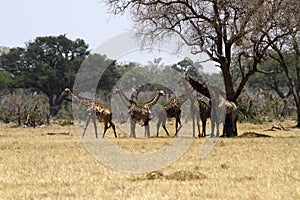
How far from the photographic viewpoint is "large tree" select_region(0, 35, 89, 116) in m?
52.8

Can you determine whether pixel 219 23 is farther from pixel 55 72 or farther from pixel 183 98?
pixel 55 72

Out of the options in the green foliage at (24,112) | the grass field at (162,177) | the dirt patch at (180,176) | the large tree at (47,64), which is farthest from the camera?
the large tree at (47,64)

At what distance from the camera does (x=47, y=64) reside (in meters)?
54.8

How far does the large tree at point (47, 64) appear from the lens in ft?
173

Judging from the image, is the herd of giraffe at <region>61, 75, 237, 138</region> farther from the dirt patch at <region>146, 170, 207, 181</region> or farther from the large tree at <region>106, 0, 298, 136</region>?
the dirt patch at <region>146, 170, 207, 181</region>

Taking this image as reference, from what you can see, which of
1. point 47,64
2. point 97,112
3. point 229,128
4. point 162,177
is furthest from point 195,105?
point 47,64

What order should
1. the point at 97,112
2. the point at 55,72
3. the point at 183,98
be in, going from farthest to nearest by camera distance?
the point at 55,72 < the point at 183,98 < the point at 97,112

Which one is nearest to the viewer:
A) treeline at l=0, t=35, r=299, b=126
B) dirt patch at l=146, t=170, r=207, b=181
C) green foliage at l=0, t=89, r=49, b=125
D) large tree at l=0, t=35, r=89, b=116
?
dirt patch at l=146, t=170, r=207, b=181

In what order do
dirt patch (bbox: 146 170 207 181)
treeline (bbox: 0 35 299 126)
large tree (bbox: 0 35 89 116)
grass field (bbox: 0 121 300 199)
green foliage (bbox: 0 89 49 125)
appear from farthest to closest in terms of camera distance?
1. large tree (bbox: 0 35 89 116)
2. treeline (bbox: 0 35 299 126)
3. green foliage (bbox: 0 89 49 125)
4. dirt patch (bbox: 146 170 207 181)
5. grass field (bbox: 0 121 300 199)

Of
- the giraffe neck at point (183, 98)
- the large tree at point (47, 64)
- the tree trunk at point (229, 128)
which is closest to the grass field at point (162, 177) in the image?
the tree trunk at point (229, 128)

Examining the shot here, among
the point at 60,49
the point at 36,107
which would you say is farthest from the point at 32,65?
the point at 36,107

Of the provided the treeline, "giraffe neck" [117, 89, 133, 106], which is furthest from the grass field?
the treeline

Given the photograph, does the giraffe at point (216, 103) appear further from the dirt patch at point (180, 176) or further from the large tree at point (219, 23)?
the dirt patch at point (180, 176)

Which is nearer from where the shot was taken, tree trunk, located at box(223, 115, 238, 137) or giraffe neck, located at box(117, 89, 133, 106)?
giraffe neck, located at box(117, 89, 133, 106)
